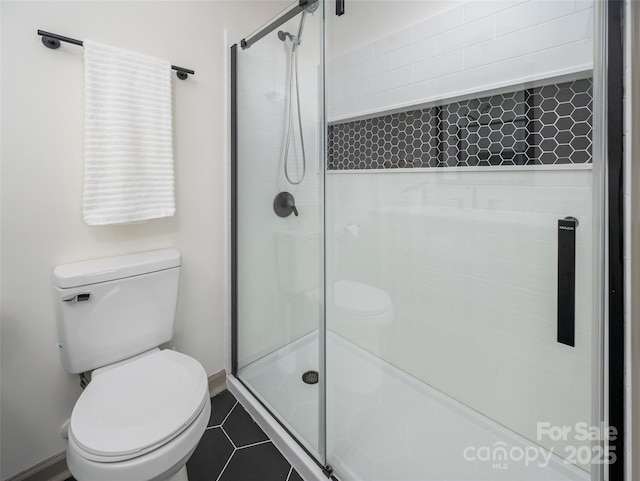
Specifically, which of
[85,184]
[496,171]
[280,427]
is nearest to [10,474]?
[280,427]

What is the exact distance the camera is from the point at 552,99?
1.19m

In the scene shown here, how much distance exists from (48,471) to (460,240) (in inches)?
78.3

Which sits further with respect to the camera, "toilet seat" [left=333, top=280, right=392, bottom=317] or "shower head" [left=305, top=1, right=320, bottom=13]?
"toilet seat" [left=333, top=280, right=392, bottom=317]

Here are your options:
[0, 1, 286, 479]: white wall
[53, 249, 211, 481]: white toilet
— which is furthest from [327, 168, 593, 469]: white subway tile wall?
[0, 1, 286, 479]: white wall

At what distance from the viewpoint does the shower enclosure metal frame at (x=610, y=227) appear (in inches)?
23.7

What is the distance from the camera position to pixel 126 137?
4.22 feet

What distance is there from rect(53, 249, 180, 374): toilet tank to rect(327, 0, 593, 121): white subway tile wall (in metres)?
1.08

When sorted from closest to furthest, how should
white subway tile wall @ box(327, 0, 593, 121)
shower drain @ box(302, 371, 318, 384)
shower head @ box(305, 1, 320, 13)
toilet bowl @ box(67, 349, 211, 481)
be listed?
toilet bowl @ box(67, 349, 211, 481) < white subway tile wall @ box(327, 0, 593, 121) < shower head @ box(305, 1, 320, 13) < shower drain @ box(302, 371, 318, 384)

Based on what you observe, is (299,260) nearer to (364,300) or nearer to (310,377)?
(364,300)

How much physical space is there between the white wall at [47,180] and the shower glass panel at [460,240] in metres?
0.76

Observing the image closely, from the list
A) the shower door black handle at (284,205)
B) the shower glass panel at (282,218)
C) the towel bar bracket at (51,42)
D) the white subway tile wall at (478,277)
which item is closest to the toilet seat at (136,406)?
the shower glass panel at (282,218)

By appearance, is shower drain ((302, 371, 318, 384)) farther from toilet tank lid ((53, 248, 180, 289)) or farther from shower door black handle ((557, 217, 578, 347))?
shower door black handle ((557, 217, 578, 347))

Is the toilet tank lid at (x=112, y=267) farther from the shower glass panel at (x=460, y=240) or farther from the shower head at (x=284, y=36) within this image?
the shower head at (x=284, y=36)

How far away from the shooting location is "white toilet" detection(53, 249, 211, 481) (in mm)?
895
